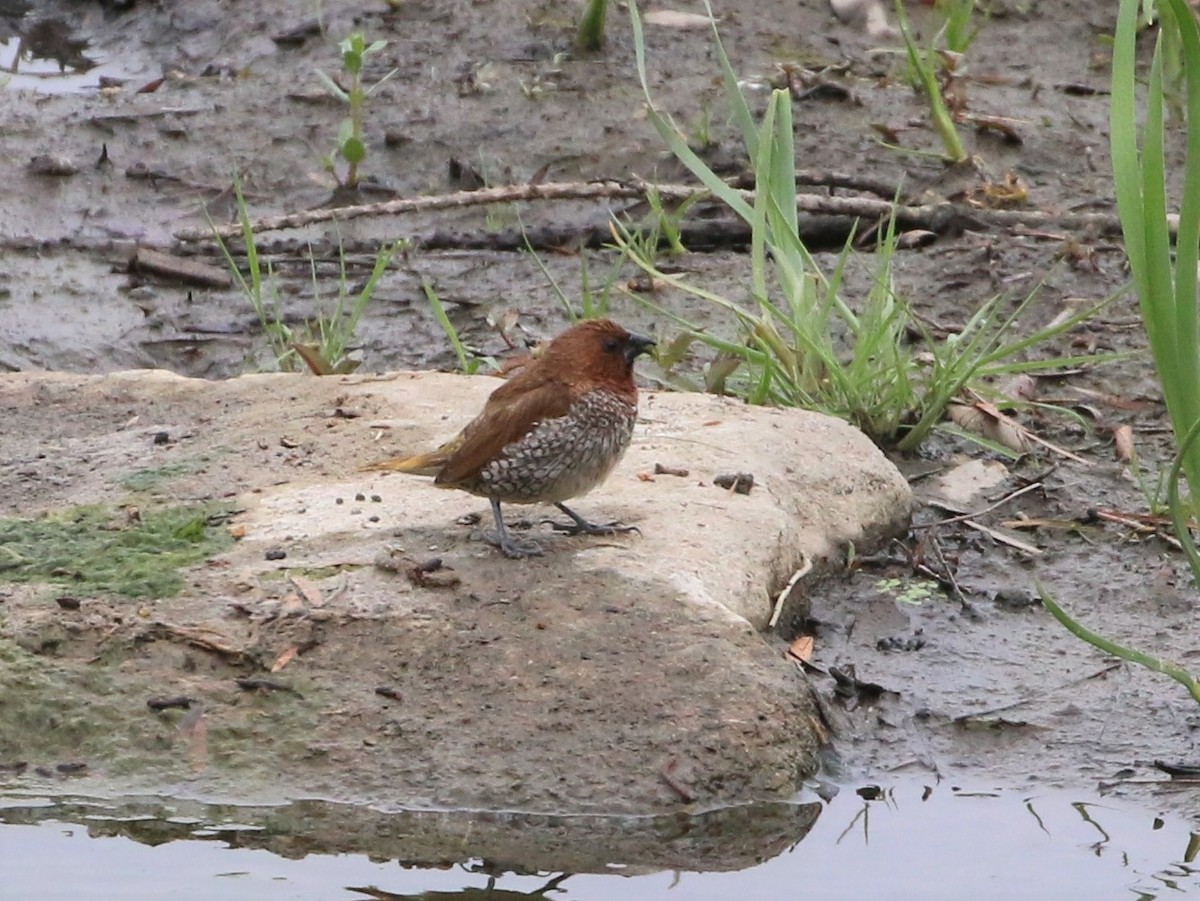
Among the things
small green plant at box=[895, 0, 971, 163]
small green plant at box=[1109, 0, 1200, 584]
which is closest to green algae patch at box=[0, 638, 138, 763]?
small green plant at box=[1109, 0, 1200, 584]

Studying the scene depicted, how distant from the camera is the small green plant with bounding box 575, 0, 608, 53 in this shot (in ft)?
31.6

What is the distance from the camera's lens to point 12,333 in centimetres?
754

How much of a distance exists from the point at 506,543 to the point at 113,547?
3.15ft

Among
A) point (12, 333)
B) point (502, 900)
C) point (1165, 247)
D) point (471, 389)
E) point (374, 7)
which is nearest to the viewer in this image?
point (502, 900)

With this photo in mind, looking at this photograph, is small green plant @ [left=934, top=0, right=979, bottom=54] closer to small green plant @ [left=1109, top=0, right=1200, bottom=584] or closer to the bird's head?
the bird's head

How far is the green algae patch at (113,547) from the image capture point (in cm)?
461

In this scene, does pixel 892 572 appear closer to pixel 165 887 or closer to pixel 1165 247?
pixel 1165 247

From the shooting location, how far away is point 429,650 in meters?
4.41

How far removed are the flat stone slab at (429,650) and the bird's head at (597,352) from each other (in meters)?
0.36

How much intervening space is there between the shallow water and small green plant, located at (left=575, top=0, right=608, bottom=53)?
6.12 meters

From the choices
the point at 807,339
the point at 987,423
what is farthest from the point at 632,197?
the point at 807,339

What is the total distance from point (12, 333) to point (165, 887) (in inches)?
161

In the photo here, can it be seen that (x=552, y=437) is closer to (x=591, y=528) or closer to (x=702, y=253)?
(x=591, y=528)

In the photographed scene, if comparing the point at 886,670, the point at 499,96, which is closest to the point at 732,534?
the point at 886,670
